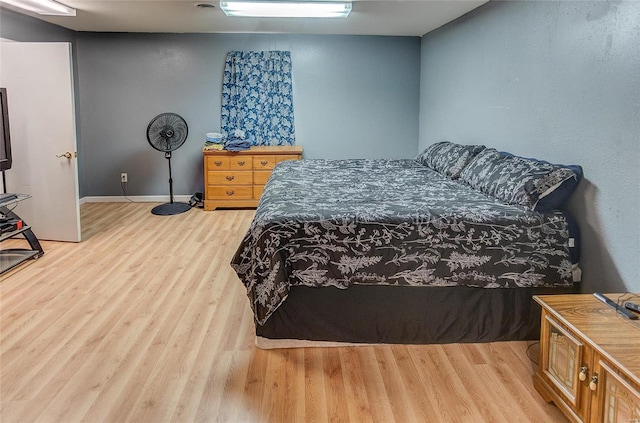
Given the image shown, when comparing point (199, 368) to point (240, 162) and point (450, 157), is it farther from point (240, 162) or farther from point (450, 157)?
point (240, 162)

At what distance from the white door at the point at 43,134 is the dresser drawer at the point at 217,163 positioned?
1.66m

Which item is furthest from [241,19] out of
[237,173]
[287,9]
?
[237,173]

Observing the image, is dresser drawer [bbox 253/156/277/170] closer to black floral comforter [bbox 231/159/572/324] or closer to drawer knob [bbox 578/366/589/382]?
→ black floral comforter [bbox 231/159/572/324]

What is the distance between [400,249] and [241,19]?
351 cm

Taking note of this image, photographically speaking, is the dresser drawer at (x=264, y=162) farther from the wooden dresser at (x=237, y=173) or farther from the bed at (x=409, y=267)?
the bed at (x=409, y=267)

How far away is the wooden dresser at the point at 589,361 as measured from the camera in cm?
162

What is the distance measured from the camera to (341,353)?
8.42ft

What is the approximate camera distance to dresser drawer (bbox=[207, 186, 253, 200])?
589cm

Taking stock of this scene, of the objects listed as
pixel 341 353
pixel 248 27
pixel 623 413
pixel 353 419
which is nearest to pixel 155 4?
pixel 248 27

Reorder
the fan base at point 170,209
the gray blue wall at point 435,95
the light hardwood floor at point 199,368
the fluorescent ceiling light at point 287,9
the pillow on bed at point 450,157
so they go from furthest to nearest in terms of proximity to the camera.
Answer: the fan base at point 170,209
the fluorescent ceiling light at point 287,9
the pillow on bed at point 450,157
the gray blue wall at point 435,95
the light hardwood floor at point 199,368

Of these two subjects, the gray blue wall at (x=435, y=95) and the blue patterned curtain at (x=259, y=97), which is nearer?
the gray blue wall at (x=435, y=95)

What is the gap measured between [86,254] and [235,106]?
2.77m

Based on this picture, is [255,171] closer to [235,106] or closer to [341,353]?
[235,106]

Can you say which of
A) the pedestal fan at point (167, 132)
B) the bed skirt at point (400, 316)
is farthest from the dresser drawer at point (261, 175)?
the bed skirt at point (400, 316)
